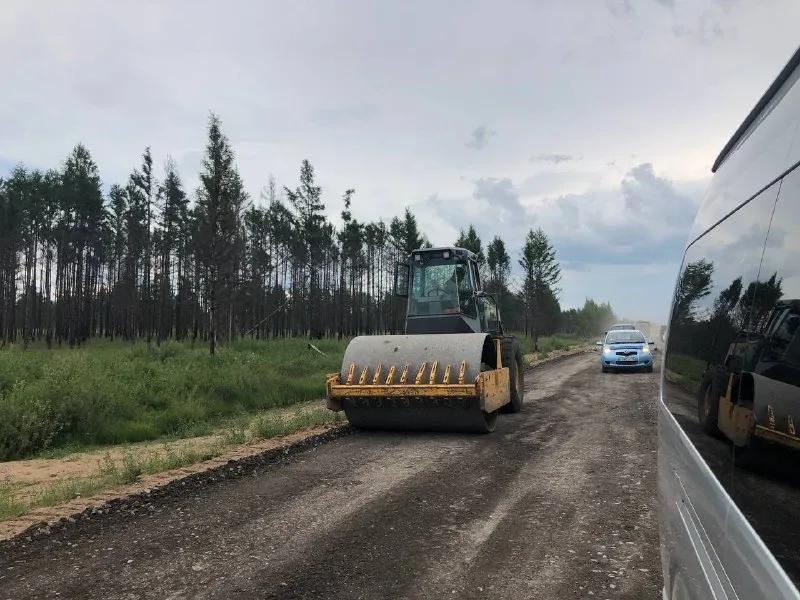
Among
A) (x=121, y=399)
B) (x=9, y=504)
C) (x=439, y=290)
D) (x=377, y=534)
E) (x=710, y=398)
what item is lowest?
(x=9, y=504)

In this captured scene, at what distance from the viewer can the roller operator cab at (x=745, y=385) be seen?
1.44m

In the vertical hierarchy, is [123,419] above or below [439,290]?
below

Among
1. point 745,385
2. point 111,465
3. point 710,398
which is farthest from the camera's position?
point 111,465

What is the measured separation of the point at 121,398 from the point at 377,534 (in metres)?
9.12

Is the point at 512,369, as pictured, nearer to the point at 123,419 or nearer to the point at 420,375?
the point at 420,375

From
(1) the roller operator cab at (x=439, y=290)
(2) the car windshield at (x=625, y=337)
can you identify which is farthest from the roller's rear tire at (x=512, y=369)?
(2) the car windshield at (x=625, y=337)

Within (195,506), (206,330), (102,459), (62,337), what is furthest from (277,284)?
(195,506)

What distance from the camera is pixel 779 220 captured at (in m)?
1.64

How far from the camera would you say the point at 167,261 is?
4931 cm

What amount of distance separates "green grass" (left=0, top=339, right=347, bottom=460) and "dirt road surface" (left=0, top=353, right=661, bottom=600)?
16.4 ft

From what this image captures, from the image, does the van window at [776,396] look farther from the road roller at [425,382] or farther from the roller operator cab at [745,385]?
the road roller at [425,382]

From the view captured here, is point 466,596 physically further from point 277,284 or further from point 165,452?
point 277,284

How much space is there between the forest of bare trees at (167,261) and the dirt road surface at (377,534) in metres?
27.3

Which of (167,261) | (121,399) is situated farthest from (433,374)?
(167,261)
